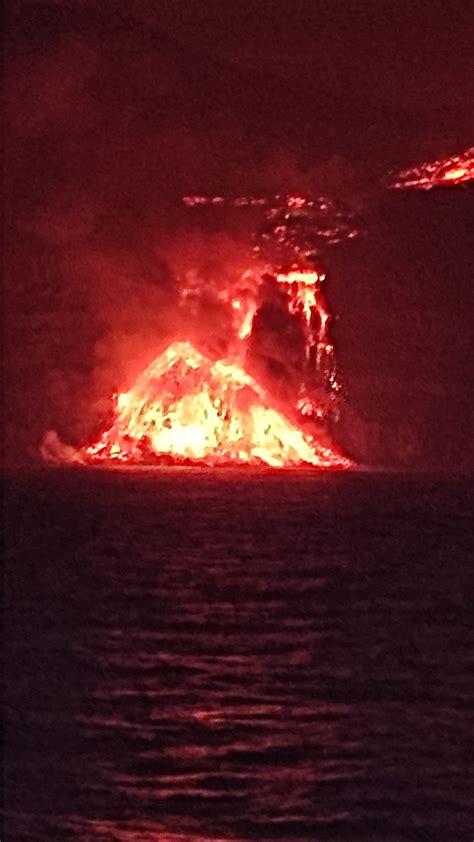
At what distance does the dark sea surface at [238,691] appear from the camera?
13.7 metres

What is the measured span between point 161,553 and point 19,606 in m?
12.3

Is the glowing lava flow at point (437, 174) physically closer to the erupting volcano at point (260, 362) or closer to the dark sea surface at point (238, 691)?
the erupting volcano at point (260, 362)

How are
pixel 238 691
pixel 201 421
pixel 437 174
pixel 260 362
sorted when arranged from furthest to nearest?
pixel 201 421 → pixel 260 362 → pixel 437 174 → pixel 238 691

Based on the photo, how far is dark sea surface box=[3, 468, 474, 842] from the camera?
13.7m

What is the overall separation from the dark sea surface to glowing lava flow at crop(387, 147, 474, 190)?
34.9 meters

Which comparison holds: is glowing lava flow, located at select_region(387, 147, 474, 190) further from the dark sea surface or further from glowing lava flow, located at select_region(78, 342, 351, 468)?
the dark sea surface

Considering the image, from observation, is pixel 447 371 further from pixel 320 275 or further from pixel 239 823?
pixel 239 823

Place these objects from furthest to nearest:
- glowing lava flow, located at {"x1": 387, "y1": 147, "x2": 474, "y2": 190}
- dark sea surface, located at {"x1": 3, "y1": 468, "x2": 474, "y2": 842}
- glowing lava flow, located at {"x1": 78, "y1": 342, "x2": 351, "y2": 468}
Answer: glowing lava flow, located at {"x1": 78, "y1": 342, "x2": 351, "y2": 468} → glowing lava flow, located at {"x1": 387, "y1": 147, "x2": 474, "y2": 190} → dark sea surface, located at {"x1": 3, "y1": 468, "x2": 474, "y2": 842}

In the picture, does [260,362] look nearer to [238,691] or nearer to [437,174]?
[437,174]

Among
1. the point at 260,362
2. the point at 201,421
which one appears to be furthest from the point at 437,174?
the point at 201,421

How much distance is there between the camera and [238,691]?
1912 centimetres

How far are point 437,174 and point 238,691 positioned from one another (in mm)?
58825

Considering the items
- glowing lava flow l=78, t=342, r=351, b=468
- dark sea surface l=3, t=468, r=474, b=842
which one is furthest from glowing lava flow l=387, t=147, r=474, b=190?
dark sea surface l=3, t=468, r=474, b=842

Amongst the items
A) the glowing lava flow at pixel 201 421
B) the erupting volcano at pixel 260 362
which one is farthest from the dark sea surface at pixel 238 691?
the glowing lava flow at pixel 201 421
